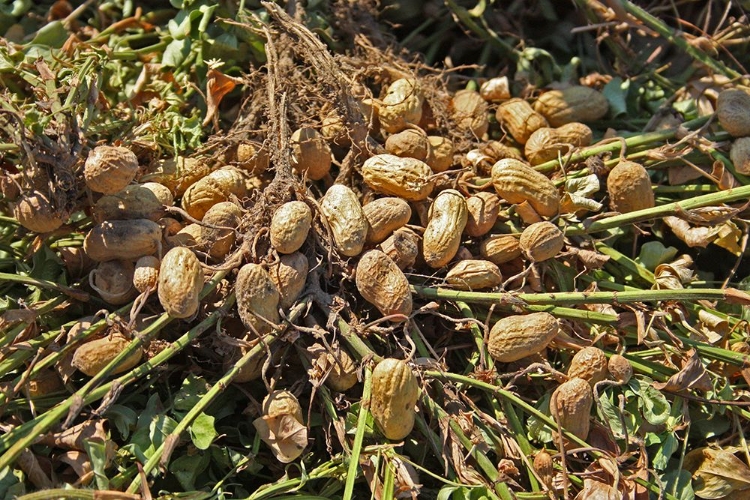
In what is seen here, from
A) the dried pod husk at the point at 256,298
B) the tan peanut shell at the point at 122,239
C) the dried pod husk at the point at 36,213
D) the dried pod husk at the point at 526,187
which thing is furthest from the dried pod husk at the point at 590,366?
the dried pod husk at the point at 36,213

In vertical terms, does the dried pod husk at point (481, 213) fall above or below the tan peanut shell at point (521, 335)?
above

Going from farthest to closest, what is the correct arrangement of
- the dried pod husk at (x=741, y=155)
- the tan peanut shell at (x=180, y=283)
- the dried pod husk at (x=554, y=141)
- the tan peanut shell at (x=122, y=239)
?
the dried pod husk at (x=554, y=141) → the dried pod husk at (x=741, y=155) → the tan peanut shell at (x=122, y=239) → the tan peanut shell at (x=180, y=283)

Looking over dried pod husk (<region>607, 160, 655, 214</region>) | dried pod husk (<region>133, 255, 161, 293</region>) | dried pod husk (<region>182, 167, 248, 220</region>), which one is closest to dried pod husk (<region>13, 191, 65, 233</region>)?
dried pod husk (<region>133, 255, 161, 293</region>)

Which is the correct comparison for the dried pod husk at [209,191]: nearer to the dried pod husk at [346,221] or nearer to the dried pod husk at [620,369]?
the dried pod husk at [346,221]

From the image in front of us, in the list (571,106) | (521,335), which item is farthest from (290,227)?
(571,106)

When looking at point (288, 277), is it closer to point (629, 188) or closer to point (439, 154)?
point (439, 154)

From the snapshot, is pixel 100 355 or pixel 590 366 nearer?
pixel 100 355

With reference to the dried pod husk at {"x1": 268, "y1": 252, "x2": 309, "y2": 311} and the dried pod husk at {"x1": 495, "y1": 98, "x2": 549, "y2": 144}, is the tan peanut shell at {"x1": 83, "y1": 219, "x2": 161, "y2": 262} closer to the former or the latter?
the dried pod husk at {"x1": 268, "y1": 252, "x2": 309, "y2": 311}
